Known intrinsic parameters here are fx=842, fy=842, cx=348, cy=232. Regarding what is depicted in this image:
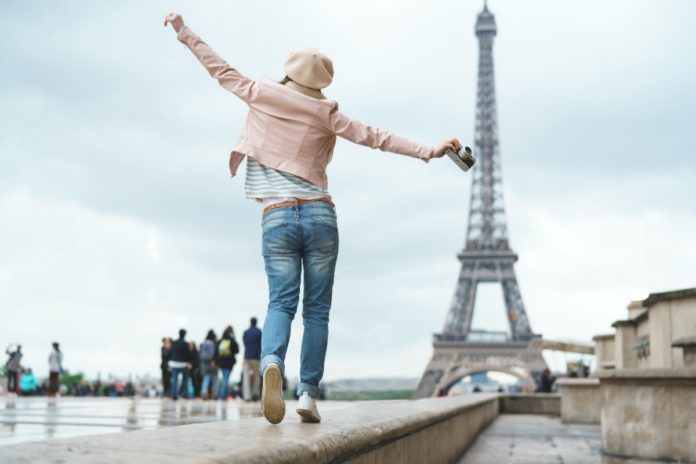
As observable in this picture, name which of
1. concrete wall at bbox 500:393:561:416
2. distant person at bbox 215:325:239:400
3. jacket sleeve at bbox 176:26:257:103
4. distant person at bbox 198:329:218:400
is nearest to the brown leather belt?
jacket sleeve at bbox 176:26:257:103

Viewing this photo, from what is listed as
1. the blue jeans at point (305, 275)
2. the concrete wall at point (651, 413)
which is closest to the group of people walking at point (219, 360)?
the concrete wall at point (651, 413)

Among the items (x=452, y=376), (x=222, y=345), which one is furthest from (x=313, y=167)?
(x=452, y=376)

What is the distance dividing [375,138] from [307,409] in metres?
1.27

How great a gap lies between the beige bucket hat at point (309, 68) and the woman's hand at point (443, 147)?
62cm

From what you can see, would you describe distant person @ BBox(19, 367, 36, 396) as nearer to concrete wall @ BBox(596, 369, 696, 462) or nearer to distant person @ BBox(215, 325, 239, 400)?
distant person @ BBox(215, 325, 239, 400)

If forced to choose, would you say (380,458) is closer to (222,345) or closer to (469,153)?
(469,153)

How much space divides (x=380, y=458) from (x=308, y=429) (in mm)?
489

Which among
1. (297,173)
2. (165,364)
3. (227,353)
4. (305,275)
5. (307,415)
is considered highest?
(297,173)

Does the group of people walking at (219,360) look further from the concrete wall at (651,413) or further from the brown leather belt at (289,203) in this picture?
the brown leather belt at (289,203)

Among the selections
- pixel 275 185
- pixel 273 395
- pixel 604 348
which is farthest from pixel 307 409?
pixel 604 348

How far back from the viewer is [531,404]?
19.5 m

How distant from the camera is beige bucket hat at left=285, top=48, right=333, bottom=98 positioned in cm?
391

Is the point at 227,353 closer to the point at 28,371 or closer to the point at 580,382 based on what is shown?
the point at 580,382

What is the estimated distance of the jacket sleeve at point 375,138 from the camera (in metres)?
3.86
